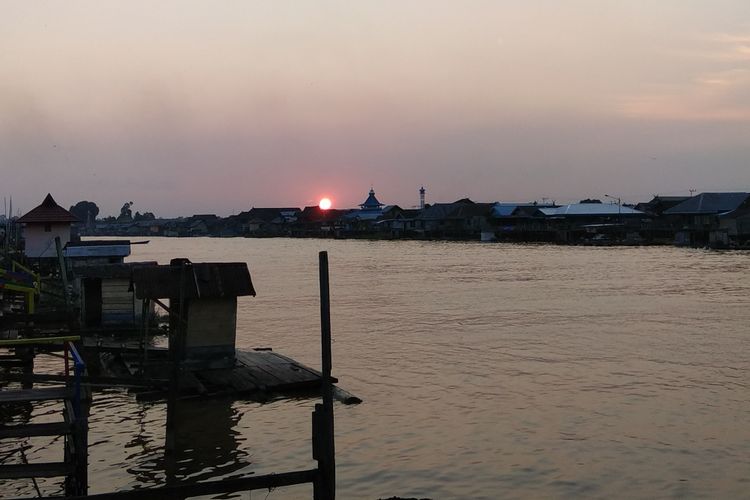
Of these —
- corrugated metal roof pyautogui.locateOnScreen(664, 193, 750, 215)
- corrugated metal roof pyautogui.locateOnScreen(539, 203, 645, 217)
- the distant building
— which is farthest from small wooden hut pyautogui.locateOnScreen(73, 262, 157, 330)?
corrugated metal roof pyautogui.locateOnScreen(539, 203, 645, 217)

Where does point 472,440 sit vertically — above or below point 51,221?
below

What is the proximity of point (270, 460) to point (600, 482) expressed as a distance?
5.46m

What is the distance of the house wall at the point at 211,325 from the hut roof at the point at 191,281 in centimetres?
27

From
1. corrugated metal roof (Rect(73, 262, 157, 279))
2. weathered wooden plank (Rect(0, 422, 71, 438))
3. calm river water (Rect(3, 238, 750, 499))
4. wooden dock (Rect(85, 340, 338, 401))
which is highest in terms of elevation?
corrugated metal roof (Rect(73, 262, 157, 279))

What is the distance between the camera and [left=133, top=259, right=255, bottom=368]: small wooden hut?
15734 millimetres

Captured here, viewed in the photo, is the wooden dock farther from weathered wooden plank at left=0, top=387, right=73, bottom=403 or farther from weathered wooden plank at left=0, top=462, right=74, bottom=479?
weathered wooden plank at left=0, top=462, right=74, bottom=479

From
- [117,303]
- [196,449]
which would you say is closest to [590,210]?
[117,303]

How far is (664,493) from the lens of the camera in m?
11.4

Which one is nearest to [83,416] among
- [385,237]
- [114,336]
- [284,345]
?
[114,336]

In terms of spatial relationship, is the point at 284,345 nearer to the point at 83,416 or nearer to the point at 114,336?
the point at 114,336

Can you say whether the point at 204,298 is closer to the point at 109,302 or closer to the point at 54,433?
the point at 54,433

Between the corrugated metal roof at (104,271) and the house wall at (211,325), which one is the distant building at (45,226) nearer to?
the corrugated metal roof at (104,271)

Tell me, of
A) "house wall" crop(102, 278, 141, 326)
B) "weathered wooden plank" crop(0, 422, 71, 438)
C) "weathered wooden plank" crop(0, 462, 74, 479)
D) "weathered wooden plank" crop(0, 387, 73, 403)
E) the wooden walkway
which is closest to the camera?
"weathered wooden plank" crop(0, 462, 74, 479)

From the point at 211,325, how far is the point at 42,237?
27.5 meters
